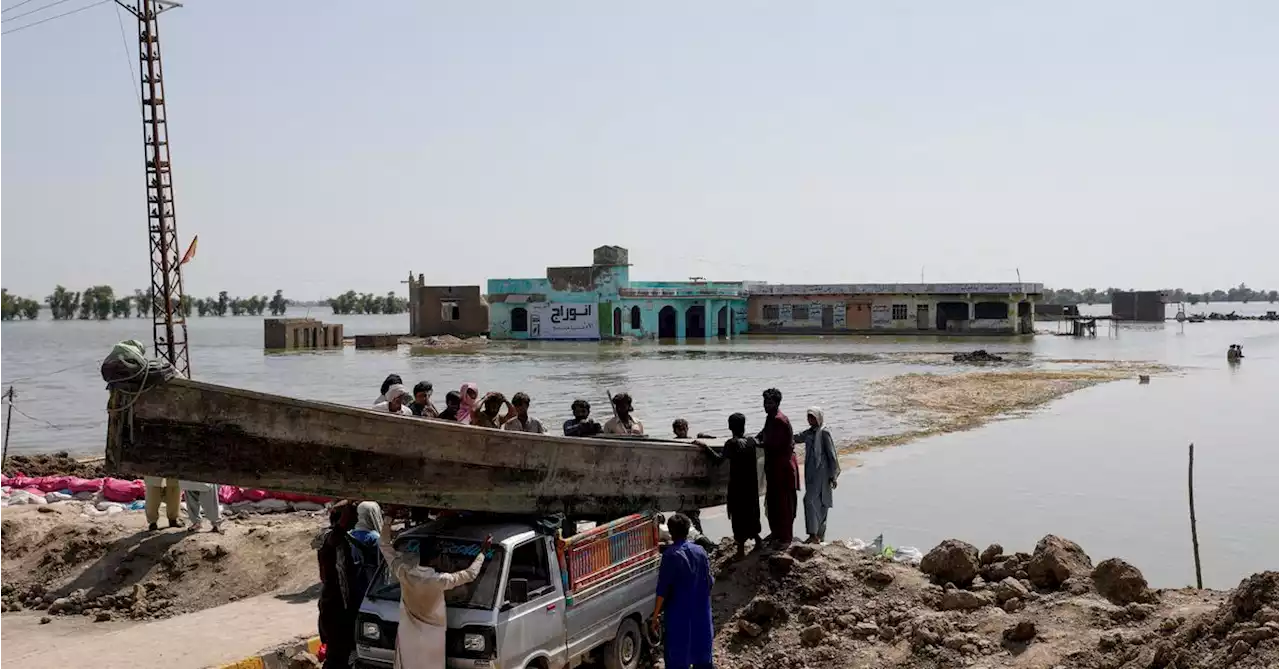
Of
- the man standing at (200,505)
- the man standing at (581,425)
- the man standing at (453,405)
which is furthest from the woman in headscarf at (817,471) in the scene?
the man standing at (200,505)

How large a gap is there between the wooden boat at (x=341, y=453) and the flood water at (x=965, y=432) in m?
5.11

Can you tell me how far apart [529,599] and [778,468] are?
10.5 feet

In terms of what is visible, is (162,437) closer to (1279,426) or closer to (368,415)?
(368,415)

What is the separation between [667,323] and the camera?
73.4m

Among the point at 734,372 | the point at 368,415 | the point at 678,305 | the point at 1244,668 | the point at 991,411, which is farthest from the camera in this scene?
the point at 678,305

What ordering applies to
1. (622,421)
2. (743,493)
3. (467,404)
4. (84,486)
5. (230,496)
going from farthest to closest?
1. (84,486)
2. (230,496)
3. (622,421)
4. (467,404)
5. (743,493)

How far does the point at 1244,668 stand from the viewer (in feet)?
17.9

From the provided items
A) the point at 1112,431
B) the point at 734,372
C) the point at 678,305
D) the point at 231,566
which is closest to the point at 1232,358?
the point at 734,372

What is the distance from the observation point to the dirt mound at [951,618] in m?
6.10

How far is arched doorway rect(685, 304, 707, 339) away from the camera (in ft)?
238

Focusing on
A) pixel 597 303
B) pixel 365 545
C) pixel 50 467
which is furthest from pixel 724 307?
pixel 365 545

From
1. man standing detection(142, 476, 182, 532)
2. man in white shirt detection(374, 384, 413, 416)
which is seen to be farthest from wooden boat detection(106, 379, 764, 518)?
man standing detection(142, 476, 182, 532)

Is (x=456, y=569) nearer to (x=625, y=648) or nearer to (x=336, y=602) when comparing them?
(x=336, y=602)

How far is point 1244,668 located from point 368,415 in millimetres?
5378
